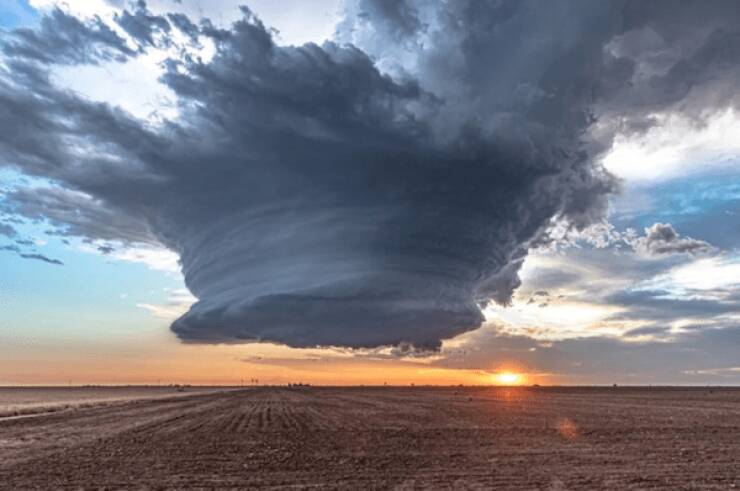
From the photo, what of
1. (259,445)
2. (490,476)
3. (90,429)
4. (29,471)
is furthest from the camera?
(90,429)

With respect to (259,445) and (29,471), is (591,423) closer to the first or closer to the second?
(259,445)

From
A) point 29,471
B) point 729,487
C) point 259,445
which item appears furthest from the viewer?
point 259,445

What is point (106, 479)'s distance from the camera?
20484 mm

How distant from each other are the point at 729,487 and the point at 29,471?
2275 centimetres

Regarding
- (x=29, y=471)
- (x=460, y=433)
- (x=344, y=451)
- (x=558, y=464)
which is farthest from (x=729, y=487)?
(x=29, y=471)

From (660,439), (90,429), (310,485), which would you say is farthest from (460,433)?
(90,429)

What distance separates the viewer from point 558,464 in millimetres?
23125

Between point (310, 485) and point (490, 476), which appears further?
point (490, 476)

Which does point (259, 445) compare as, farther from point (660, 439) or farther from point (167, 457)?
point (660, 439)

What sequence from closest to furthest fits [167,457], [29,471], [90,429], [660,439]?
[29,471] < [167,457] < [660,439] < [90,429]

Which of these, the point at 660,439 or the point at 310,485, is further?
the point at 660,439

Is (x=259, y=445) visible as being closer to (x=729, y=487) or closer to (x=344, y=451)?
(x=344, y=451)

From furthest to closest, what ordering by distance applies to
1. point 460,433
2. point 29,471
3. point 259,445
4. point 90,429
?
point 90,429
point 460,433
point 259,445
point 29,471

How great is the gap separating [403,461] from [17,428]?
34582 mm
